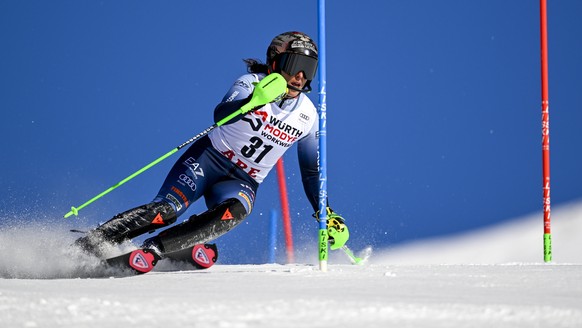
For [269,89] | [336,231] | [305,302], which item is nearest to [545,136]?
[336,231]

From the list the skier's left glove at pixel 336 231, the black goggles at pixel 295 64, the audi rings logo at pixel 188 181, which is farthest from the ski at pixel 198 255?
the black goggles at pixel 295 64

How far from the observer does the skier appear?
3537 mm

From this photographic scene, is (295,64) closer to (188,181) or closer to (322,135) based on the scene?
(322,135)

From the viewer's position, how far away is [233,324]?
4.66ft

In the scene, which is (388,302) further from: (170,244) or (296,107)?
(296,107)

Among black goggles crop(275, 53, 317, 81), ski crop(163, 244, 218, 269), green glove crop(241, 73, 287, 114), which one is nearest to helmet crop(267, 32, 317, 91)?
black goggles crop(275, 53, 317, 81)

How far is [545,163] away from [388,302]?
9.14 feet

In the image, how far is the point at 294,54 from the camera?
3674 mm

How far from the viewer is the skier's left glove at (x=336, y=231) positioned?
12.2 feet

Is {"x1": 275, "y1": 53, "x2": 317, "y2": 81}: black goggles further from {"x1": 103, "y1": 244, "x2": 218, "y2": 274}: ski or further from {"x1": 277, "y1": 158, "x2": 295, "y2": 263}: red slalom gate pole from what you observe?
{"x1": 277, "y1": 158, "x2": 295, "y2": 263}: red slalom gate pole

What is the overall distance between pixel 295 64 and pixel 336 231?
844 mm

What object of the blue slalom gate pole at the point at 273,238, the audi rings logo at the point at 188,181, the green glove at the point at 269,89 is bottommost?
the blue slalom gate pole at the point at 273,238

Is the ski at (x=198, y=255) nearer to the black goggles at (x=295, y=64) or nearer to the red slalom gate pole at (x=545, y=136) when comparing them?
the black goggles at (x=295, y=64)

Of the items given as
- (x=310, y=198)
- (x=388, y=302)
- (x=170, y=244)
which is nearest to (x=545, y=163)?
(x=310, y=198)
